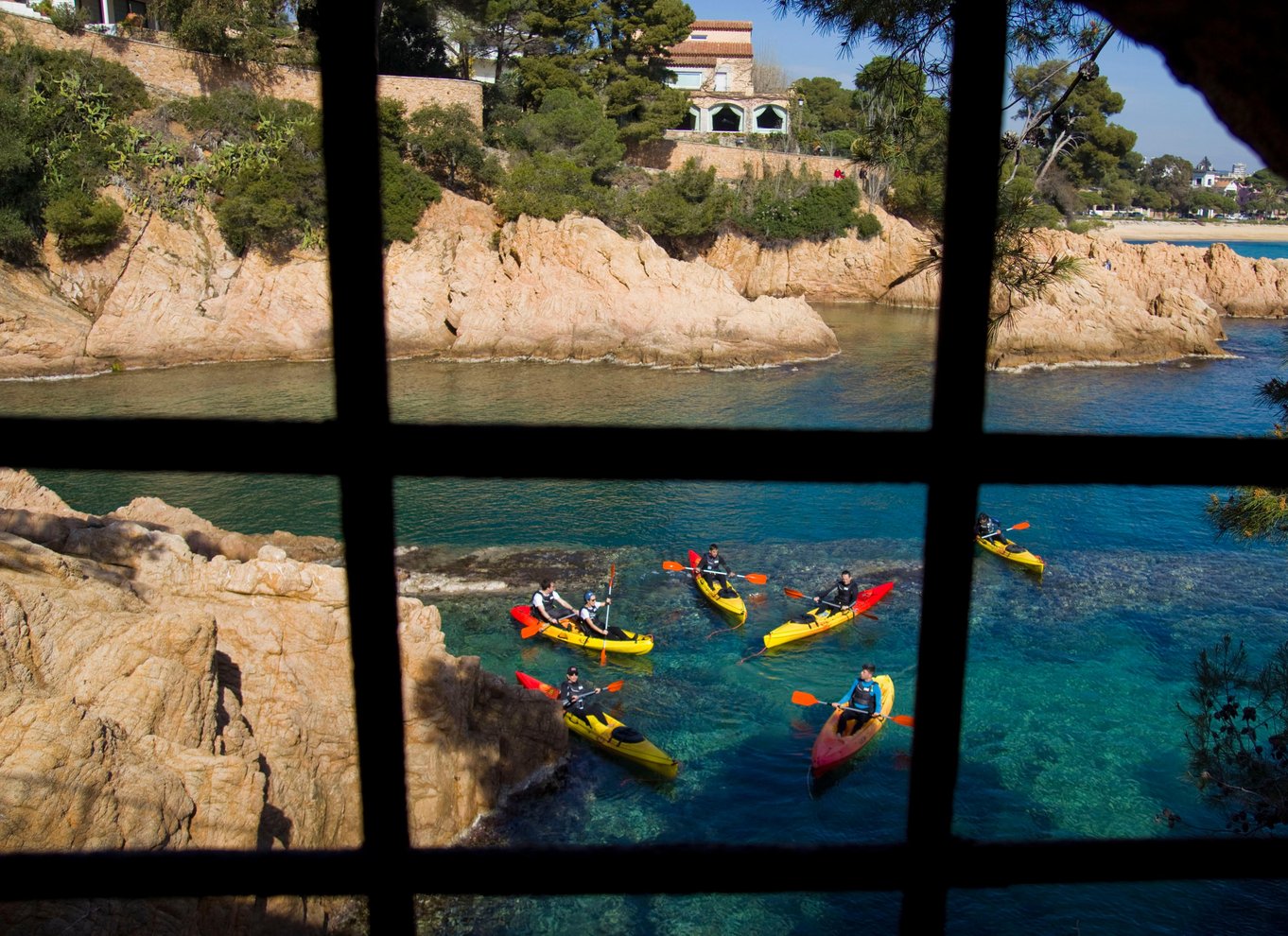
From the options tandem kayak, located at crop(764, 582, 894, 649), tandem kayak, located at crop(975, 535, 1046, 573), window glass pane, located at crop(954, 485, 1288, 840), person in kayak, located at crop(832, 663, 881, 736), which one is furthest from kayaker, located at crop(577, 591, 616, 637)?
tandem kayak, located at crop(975, 535, 1046, 573)

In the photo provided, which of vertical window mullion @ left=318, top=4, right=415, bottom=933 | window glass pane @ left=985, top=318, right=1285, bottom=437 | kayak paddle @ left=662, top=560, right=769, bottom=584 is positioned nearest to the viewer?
vertical window mullion @ left=318, top=4, right=415, bottom=933

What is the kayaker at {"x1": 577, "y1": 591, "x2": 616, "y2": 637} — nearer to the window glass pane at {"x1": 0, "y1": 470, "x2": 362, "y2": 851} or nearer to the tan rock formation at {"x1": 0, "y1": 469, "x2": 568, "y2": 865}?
the tan rock formation at {"x1": 0, "y1": 469, "x2": 568, "y2": 865}

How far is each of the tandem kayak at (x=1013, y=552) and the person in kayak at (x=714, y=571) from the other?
3592 millimetres

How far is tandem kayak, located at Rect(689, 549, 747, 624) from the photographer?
12398 mm

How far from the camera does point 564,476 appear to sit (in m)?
0.99

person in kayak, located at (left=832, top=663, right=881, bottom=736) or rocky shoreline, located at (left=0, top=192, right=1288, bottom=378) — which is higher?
rocky shoreline, located at (left=0, top=192, right=1288, bottom=378)

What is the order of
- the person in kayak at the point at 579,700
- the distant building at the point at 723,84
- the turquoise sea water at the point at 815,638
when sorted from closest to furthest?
the turquoise sea water at the point at 815,638, the person in kayak at the point at 579,700, the distant building at the point at 723,84

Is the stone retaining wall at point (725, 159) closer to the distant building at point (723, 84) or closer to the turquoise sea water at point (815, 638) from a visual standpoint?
the distant building at point (723, 84)

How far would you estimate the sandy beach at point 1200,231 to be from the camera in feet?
185

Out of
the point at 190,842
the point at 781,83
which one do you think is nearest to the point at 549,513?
the point at 190,842

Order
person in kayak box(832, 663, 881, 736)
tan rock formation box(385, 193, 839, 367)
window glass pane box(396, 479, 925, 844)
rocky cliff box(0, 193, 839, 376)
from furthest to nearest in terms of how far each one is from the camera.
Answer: tan rock formation box(385, 193, 839, 367) → rocky cliff box(0, 193, 839, 376) → person in kayak box(832, 663, 881, 736) → window glass pane box(396, 479, 925, 844)

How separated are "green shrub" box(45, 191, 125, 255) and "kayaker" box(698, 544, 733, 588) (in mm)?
18723

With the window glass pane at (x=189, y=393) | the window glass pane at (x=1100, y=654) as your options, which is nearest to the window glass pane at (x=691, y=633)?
the window glass pane at (x=1100, y=654)

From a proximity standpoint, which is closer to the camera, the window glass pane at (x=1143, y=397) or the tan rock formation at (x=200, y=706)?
the tan rock formation at (x=200, y=706)
